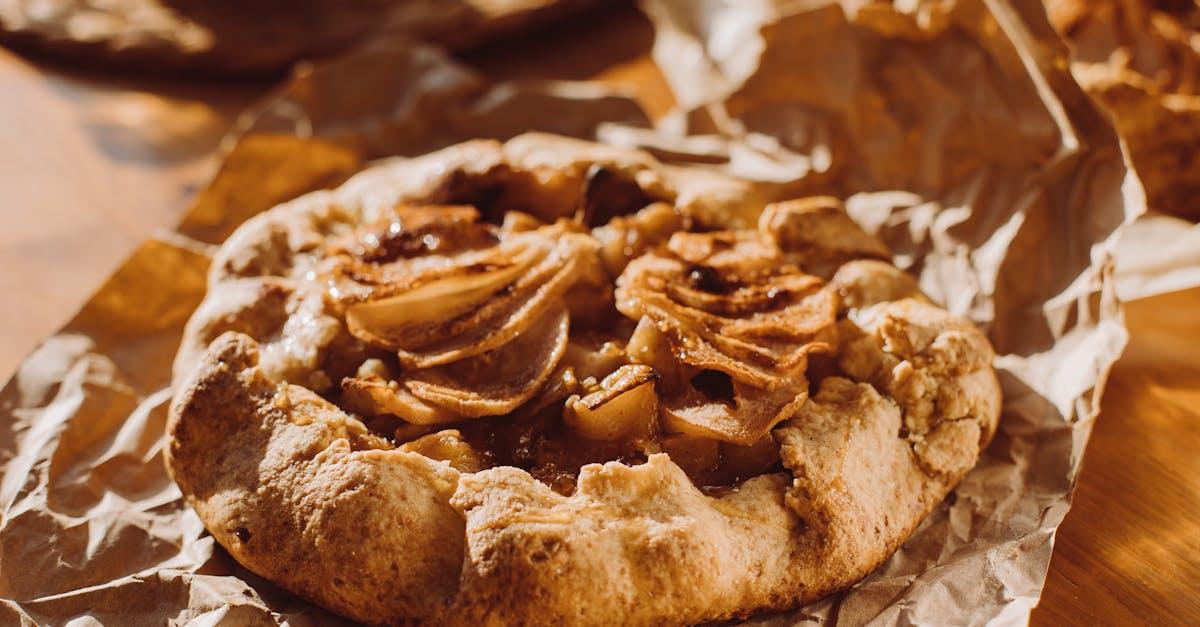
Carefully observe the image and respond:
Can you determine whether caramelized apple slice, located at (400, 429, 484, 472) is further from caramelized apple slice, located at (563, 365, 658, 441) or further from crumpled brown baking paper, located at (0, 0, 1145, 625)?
crumpled brown baking paper, located at (0, 0, 1145, 625)

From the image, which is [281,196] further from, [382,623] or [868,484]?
[868,484]

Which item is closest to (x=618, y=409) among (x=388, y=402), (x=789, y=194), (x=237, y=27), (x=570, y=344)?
(x=570, y=344)

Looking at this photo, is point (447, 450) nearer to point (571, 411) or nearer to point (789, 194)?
point (571, 411)

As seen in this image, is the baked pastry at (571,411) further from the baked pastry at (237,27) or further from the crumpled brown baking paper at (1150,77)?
the baked pastry at (237,27)

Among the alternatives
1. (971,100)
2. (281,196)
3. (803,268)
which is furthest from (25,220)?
(971,100)

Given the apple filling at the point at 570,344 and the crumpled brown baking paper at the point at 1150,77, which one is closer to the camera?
the apple filling at the point at 570,344

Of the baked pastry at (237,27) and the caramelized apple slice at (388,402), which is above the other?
the baked pastry at (237,27)

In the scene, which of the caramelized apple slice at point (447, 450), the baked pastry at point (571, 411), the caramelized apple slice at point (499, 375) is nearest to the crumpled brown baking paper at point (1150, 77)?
the baked pastry at point (571, 411)
